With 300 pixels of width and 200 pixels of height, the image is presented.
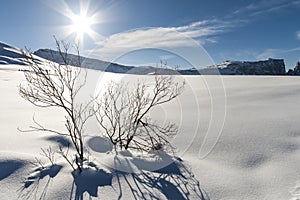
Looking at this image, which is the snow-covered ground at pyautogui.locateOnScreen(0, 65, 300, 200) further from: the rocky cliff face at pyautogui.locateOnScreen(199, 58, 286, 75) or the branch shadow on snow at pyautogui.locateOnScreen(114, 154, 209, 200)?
the rocky cliff face at pyautogui.locateOnScreen(199, 58, 286, 75)

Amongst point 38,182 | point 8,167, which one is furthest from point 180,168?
point 8,167

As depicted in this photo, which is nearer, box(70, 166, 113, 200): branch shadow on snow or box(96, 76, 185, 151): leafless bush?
box(70, 166, 113, 200): branch shadow on snow

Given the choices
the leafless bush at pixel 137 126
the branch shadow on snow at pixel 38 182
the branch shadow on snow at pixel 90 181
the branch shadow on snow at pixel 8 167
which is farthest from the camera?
the leafless bush at pixel 137 126

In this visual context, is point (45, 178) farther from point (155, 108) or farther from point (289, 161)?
point (155, 108)

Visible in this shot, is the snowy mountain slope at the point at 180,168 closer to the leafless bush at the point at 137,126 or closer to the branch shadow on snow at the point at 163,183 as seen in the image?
the branch shadow on snow at the point at 163,183

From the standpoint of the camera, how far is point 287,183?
2660 mm

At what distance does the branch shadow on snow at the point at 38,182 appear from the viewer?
2.38m

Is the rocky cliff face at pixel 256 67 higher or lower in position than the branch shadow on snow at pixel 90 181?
higher

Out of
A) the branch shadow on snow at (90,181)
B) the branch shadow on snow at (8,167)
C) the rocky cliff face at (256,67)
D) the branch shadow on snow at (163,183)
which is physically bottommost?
the branch shadow on snow at (163,183)

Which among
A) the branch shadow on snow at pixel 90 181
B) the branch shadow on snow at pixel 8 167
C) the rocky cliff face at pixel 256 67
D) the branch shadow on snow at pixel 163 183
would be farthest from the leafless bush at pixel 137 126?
the rocky cliff face at pixel 256 67

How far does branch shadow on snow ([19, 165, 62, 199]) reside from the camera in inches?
93.7

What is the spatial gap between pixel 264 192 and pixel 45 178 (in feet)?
8.53

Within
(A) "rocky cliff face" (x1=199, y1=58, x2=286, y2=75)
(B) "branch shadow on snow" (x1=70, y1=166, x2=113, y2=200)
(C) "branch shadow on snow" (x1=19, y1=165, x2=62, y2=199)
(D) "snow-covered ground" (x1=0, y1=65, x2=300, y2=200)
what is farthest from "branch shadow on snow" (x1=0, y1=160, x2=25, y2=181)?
(A) "rocky cliff face" (x1=199, y1=58, x2=286, y2=75)

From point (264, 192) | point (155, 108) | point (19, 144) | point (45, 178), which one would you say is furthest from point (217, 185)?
point (155, 108)
